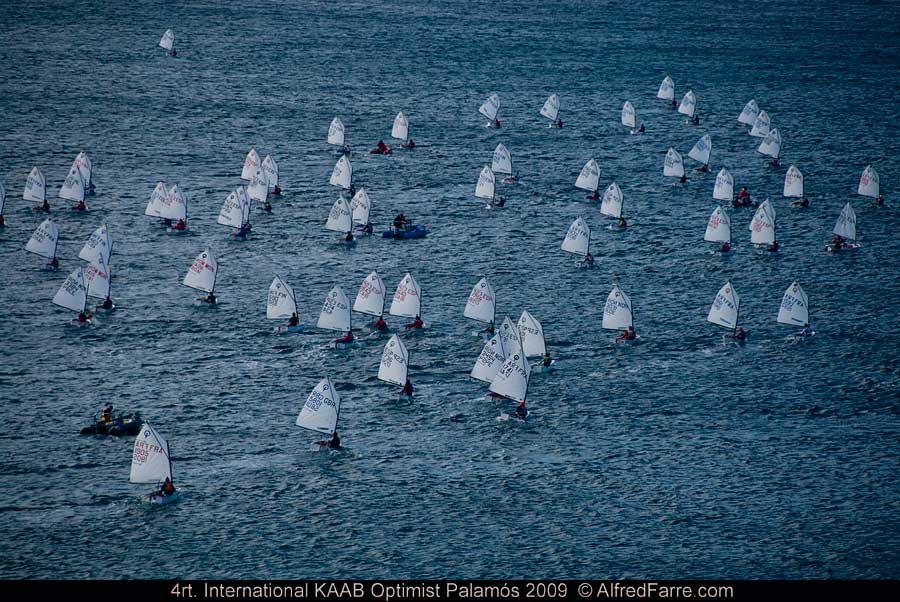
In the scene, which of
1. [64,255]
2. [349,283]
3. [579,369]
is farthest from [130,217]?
[579,369]

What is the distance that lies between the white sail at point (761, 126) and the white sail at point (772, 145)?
8846 mm

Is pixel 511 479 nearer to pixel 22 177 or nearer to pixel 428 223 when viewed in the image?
pixel 428 223

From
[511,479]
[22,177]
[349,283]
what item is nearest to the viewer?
[511,479]

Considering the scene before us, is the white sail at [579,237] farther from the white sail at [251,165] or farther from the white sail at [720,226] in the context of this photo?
the white sail at [251,165]

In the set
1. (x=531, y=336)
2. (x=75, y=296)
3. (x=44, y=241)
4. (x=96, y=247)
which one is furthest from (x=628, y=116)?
(x=75, y=296)

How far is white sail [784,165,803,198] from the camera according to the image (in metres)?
160

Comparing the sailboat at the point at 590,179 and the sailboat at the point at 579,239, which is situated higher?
the sailboat at the point at 590,179

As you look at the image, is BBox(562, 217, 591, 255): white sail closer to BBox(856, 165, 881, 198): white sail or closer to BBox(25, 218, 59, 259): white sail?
BBox(856, 165, 881, 198): white sail

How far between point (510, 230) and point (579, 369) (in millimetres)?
37491

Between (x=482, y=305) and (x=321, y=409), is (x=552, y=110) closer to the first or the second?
(x=482, y=305)

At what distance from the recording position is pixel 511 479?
3770 inches

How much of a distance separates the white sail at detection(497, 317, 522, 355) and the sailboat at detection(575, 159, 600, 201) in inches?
2034

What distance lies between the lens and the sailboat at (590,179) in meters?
160

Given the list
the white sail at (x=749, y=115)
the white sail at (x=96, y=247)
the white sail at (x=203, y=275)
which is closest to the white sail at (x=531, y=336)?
the white sail at (x=203, y=275)
